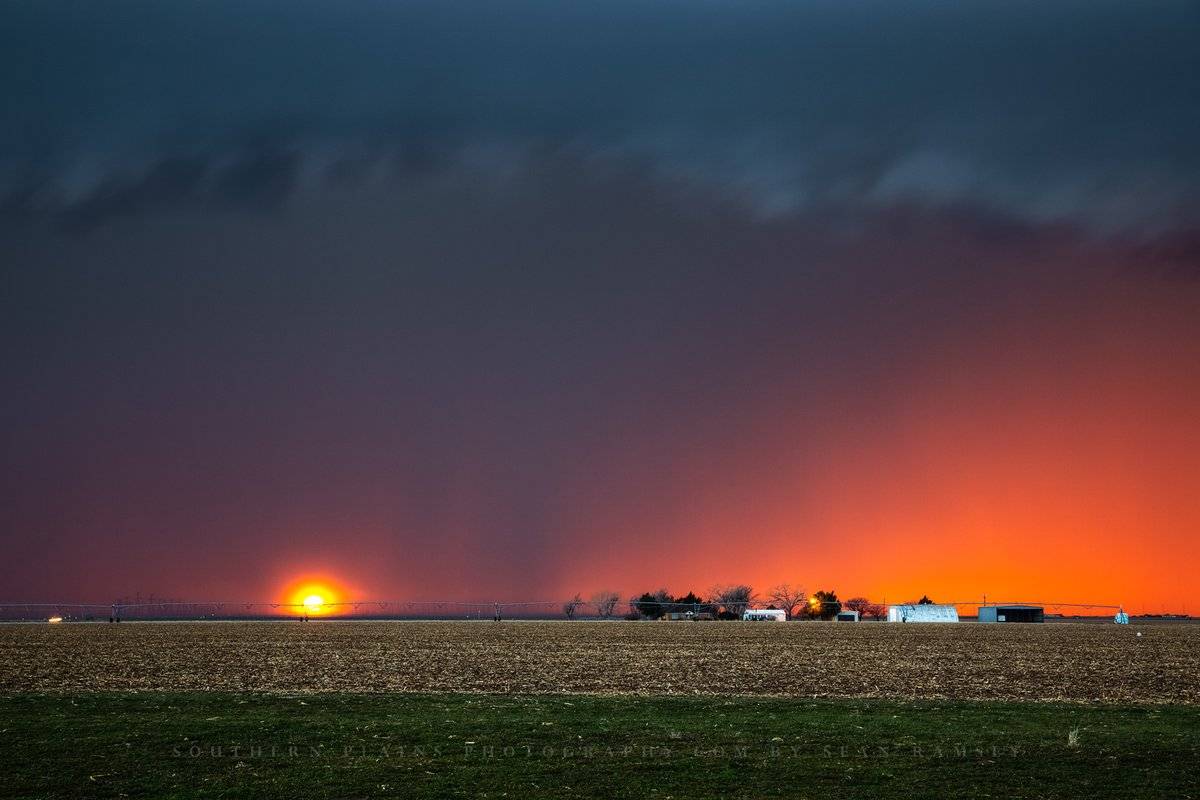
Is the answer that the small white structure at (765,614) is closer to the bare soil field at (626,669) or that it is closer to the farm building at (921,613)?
the farm building at (921,613)

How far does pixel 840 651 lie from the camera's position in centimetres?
5722

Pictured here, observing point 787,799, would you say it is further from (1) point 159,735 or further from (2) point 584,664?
(2) point 584,664

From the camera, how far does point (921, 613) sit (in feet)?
503

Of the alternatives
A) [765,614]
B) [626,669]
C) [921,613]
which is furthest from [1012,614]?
[626,669]

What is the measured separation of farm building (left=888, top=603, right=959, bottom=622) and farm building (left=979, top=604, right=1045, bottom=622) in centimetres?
672

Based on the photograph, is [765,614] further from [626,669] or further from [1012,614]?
[626,669]

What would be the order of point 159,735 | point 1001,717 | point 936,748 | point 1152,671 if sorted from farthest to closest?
point 1152,671 → point 1001,717 → point 159,735 → point 936,748

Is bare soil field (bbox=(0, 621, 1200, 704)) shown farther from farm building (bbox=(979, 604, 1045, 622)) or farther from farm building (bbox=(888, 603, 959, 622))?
farm building (bbox=(979, 604, 1045, 622))

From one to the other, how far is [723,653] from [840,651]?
7.87m

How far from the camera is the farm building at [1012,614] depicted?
15900 centimetres

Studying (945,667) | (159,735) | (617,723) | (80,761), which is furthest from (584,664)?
(80,761)

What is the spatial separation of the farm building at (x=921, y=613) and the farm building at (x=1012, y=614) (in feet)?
22.1

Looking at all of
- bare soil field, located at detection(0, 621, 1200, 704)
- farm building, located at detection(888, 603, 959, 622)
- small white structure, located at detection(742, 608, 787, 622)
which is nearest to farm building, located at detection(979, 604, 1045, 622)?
farm building, located at detection(888, 603, 959, 622)

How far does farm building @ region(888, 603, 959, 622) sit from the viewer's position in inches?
5914
